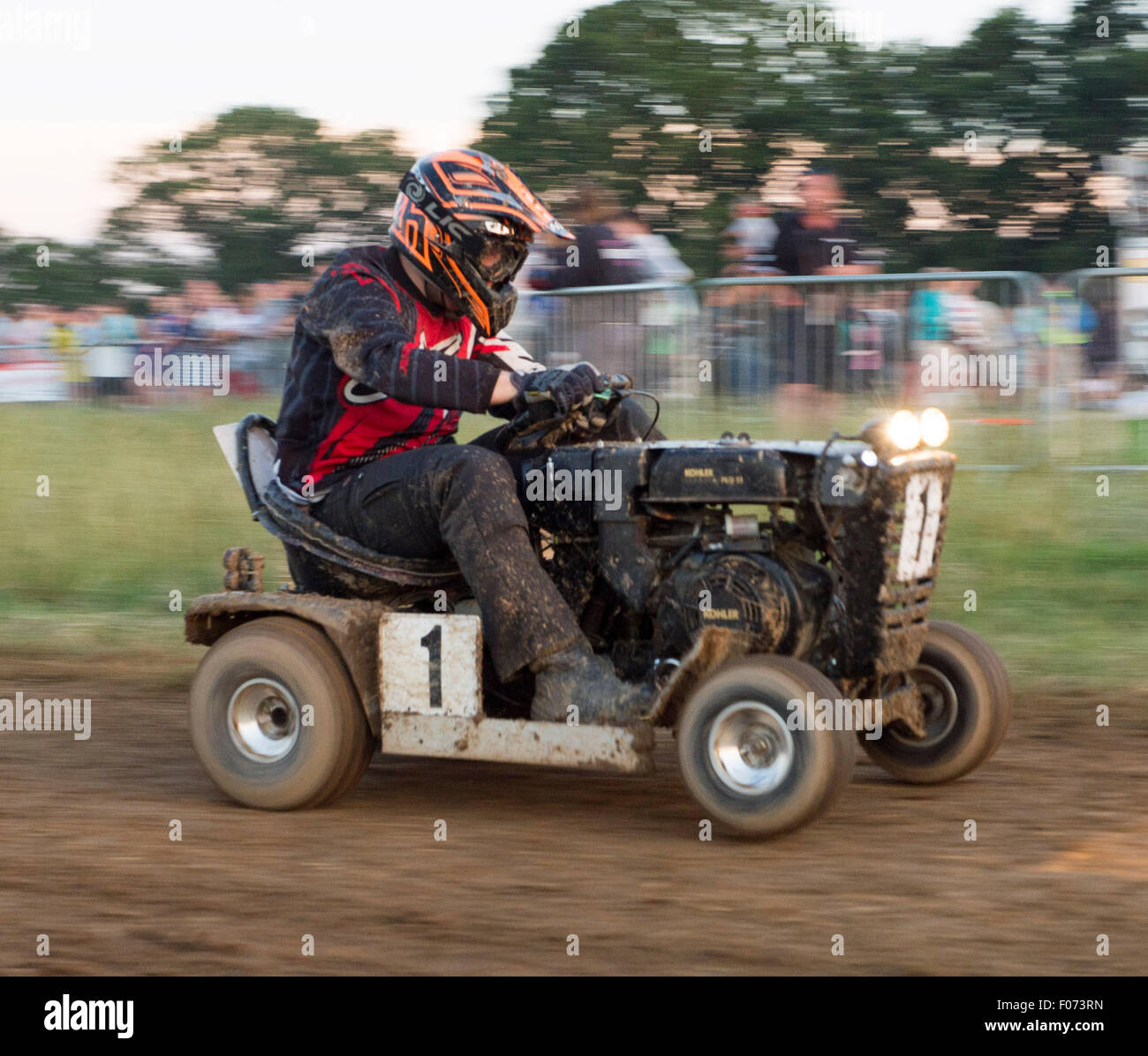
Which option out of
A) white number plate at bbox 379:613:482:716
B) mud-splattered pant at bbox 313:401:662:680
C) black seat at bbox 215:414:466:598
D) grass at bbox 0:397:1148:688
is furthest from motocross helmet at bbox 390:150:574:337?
grass at bbox 0:397:1148:688

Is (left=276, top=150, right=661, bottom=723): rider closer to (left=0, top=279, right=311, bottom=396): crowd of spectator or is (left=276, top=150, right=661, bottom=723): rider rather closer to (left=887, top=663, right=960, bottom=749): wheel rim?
(left=887, top=663, right=960, bottom=749): wheel rim

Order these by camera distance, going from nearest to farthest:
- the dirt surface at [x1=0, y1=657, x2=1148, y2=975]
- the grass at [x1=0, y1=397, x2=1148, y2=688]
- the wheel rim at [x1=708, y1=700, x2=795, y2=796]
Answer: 1. the dirt surface at [x1=0, y1=657, x2=1148, y2=975]
2. the wheel rim at [x1=708, y1=700, x2=795, y2=796]
3. the grass at [x1=0, y1=397, x2=1148, y2=688]

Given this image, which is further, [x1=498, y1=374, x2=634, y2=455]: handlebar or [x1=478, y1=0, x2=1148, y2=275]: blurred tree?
[x1=478, y1=0, x2=1148, y2=275]: blurred tree

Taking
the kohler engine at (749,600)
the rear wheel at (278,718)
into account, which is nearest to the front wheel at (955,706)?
the kohler engine at (749,600)

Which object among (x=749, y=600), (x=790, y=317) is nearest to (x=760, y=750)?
(x=749, y=600)

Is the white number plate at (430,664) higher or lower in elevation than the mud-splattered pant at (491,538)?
lower

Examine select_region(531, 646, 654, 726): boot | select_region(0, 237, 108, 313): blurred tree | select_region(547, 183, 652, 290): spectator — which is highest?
select_region(0, 237, 108, 313): blurred tree

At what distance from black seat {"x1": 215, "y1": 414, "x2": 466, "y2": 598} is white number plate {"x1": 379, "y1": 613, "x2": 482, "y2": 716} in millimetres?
182

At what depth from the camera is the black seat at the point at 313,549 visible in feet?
18.1

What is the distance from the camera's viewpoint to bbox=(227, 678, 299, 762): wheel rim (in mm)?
5531

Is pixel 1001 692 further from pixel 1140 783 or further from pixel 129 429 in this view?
pixel 129 429

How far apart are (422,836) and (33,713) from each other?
2868 mm

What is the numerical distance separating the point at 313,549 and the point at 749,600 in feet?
4.94

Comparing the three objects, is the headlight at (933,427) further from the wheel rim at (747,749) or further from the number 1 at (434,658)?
the number 1 at (434,658)
